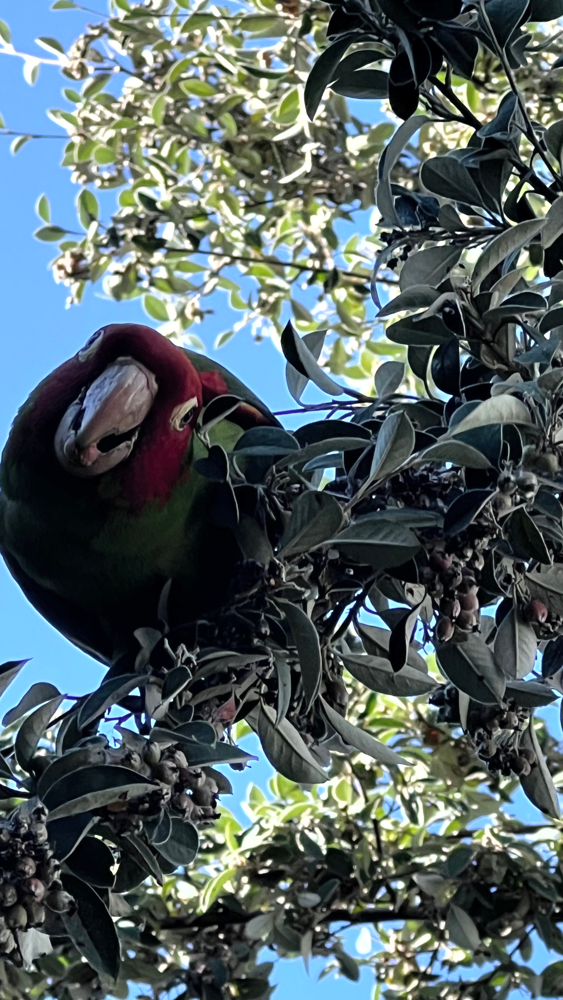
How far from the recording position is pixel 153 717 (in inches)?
30.1

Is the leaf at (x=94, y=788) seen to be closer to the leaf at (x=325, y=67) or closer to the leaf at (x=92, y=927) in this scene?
the leaf at (x=92, y=927)

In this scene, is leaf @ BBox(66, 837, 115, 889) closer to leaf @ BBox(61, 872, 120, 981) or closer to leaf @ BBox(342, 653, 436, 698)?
leaf @ BBox(61, 872, 120, 981)

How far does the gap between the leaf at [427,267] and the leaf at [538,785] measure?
0.39 meters

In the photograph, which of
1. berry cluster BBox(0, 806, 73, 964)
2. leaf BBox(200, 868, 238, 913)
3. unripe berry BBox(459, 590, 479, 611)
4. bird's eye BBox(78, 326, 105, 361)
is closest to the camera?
berry cluster BBox(0, 806, 73, 964)

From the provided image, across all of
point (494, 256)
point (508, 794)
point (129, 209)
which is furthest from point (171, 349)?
point (129, 209)

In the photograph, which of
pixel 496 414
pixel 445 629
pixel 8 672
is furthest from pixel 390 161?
pixel 8 672

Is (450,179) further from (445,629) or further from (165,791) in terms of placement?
(165,791)

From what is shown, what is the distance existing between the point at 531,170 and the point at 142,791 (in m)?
0.63

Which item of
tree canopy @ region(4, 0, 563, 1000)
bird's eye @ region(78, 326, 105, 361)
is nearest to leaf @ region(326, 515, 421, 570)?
tree canopy @ region(4, 0, 563, 1000)

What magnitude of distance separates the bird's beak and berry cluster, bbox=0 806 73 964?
38 centimetres

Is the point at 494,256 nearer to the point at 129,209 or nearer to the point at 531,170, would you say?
the point at 531,170

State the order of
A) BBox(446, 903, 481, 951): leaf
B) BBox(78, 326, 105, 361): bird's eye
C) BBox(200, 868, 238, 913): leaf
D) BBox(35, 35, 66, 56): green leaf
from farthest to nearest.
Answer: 1. BBox(35, 35, 66, 56): green leaf
2. BBox(200, 868, 238, 913): leaf
3. BBox(446, 903, 481, 951): leaf
4. BBox(78, 326, 105, 361): bird's eye

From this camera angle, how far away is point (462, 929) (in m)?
1.36

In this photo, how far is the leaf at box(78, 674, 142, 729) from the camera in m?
0.80
